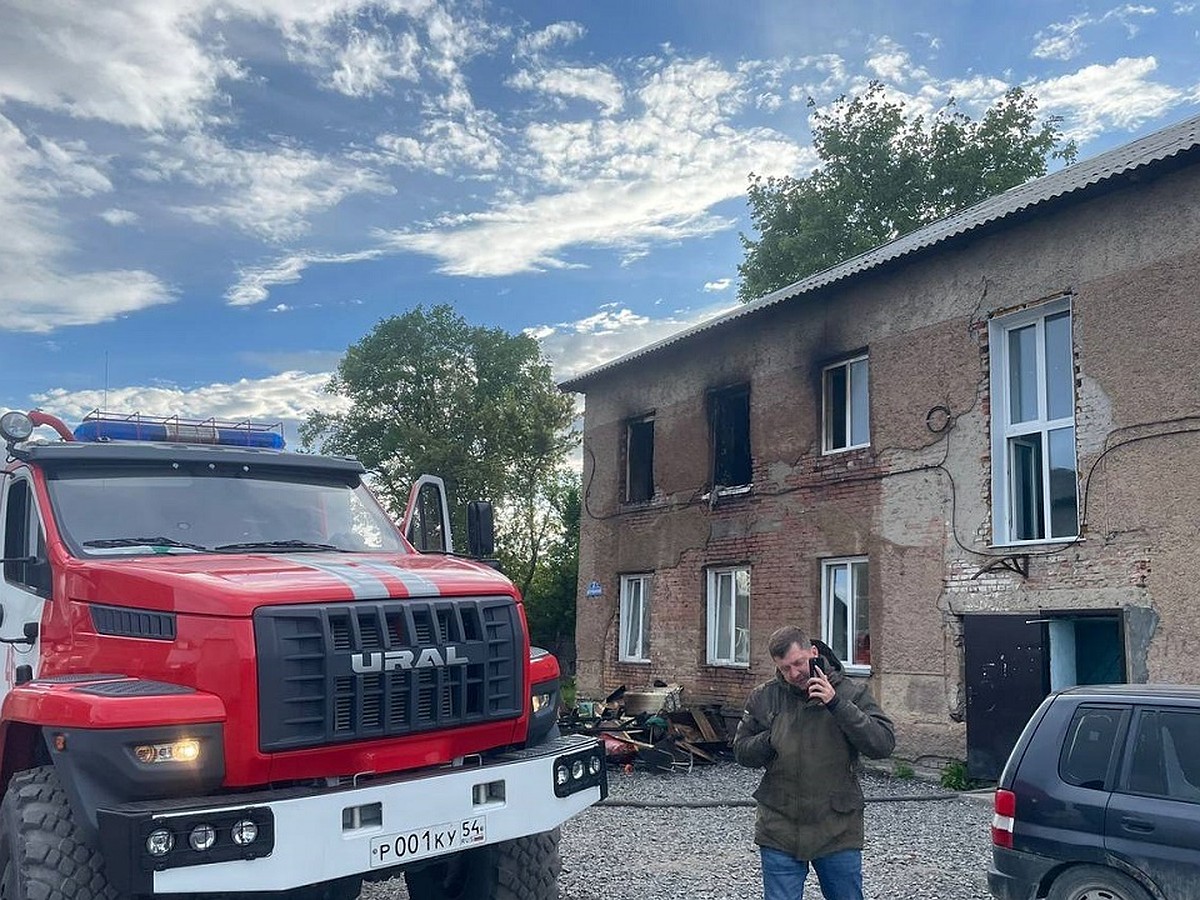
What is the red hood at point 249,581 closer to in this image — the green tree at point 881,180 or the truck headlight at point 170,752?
the truck headlight at point 170,752

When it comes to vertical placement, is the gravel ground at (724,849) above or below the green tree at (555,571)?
below

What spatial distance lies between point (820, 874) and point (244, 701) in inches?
101

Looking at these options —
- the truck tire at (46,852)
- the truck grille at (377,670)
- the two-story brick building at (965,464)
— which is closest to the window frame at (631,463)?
the two-story brick building at (965,464)

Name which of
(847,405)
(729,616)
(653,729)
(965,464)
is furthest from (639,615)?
(965,464)

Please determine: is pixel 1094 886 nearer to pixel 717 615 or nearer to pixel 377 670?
pixel 377 670

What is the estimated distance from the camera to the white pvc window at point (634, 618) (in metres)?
17.7

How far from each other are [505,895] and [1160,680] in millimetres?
7085

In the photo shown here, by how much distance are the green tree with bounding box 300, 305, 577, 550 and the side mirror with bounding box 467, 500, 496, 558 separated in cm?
2813

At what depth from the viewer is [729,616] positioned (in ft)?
52.3

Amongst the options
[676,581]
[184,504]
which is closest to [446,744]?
[184,504]

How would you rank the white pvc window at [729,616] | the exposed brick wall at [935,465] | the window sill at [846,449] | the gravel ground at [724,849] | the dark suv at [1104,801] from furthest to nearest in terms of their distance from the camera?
1. the white pvc window at [729,616]
2. the window sill at [846,449]
3. the exposed brick wall at [935,465]
4. the gravel ground at [724,849]
5. the dark suv at [1104,801]

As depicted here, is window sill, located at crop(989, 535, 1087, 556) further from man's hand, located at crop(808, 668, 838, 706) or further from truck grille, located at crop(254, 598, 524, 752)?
truck grille, located at crop(254, 598, 524, 752)

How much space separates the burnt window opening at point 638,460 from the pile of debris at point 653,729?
3823 mm

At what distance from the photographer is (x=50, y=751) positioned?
174 inches
